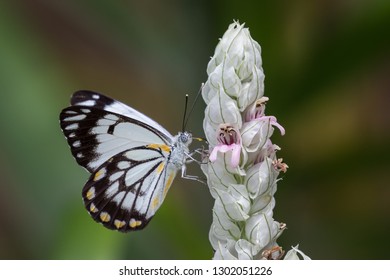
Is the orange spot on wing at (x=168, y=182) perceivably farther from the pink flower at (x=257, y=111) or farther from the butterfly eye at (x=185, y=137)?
the pink flower at (x=257, y=111)

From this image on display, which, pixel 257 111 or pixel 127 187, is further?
pixel 127 187

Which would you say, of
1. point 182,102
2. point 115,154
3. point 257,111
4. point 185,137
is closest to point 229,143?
point 257,111

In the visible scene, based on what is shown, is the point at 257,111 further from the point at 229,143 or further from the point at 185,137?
the point at 185,137

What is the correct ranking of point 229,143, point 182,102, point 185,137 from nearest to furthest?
point 229,143 → point 185,137 → point 182,102

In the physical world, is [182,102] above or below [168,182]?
above

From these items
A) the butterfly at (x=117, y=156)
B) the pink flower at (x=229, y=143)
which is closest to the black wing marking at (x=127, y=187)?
the butterfly at (x=117, y=156)

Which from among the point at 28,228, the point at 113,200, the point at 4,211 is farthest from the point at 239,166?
the point at 4,211
